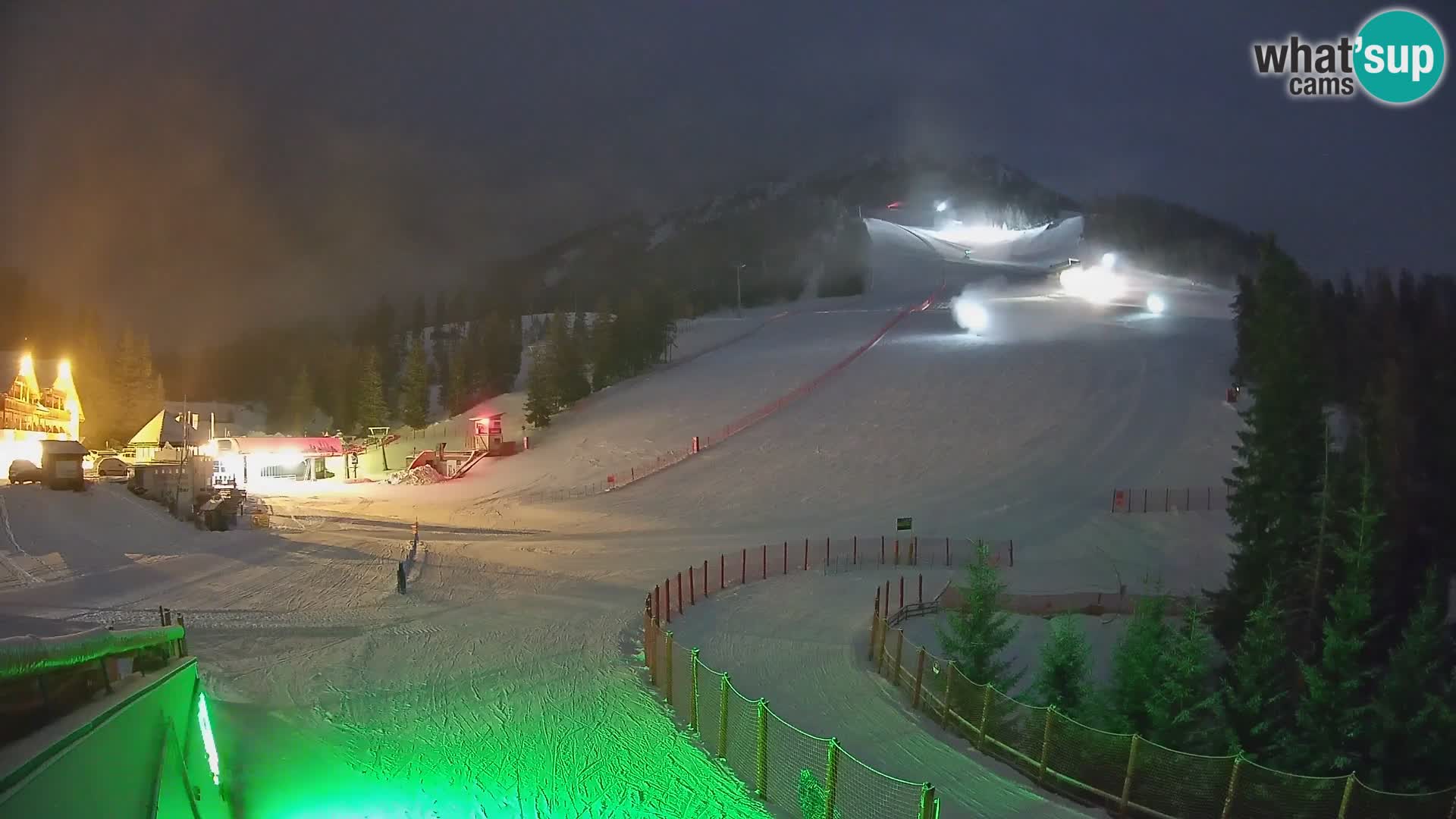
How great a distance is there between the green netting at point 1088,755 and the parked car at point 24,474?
32551 millimetres

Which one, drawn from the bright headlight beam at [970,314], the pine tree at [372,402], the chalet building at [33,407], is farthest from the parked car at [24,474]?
the bright headlight beam at [970,314]

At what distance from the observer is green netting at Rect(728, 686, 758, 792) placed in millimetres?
10211

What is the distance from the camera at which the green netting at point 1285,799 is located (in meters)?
9.32

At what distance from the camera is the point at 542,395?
56.9 meters

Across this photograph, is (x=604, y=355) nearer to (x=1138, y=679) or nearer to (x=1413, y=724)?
(x=1138, y=679)

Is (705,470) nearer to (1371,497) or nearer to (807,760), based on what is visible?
(1371,497)

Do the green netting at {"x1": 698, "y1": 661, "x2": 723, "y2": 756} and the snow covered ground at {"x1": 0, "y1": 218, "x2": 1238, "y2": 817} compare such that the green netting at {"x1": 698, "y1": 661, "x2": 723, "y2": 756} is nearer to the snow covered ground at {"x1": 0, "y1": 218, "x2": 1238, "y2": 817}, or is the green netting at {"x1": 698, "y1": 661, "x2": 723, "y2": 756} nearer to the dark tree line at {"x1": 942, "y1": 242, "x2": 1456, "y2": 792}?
the snow covered ground at {"x1": 0, "y1": 218, "x2": 1238, "y2": 817}

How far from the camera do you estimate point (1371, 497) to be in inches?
745

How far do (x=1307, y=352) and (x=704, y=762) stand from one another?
74.8 feet

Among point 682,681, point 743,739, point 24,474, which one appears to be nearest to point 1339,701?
point 743,739

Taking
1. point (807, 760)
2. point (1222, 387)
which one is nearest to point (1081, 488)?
point (1222, 387)

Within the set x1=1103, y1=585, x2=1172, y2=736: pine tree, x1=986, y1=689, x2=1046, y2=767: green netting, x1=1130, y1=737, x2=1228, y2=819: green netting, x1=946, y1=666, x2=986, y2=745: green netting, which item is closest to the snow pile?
x1=946, y1=666, x2=986, y2=745: green netting

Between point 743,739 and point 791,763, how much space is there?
0.81 metres

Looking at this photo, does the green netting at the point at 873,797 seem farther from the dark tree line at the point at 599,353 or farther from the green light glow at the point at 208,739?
the dark tree line at the point at 599,353
